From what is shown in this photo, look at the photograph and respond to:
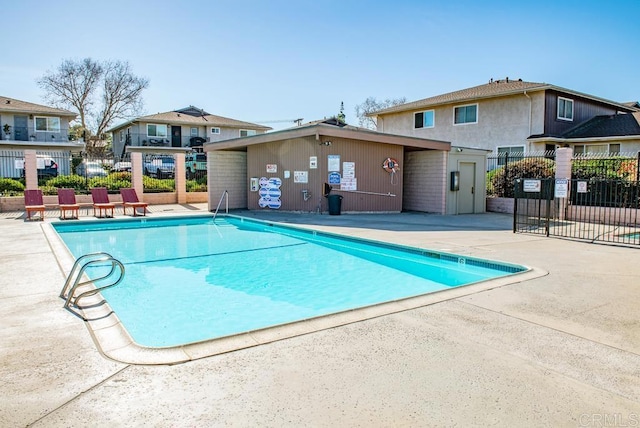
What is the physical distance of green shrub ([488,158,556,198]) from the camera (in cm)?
1678

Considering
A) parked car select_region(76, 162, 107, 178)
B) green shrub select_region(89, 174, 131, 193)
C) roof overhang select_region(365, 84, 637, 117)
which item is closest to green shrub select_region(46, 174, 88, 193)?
green shrub select_region(89, 174, 131, 193)

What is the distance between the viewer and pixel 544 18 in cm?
1266

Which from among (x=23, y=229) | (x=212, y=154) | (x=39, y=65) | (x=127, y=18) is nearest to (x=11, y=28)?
(x=127, y=18)

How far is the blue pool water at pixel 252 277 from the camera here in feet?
19.0

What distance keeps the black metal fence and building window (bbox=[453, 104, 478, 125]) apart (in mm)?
14755

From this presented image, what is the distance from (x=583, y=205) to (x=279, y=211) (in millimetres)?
11135

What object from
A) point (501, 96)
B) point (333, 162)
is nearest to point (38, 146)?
point (333, 162)

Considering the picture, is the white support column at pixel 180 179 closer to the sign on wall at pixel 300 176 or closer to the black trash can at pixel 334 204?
the sign on wall at pixel 300 176

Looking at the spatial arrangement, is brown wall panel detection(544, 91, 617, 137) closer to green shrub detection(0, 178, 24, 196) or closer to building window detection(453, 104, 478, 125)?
building window detection(453, 104, 478, 125)

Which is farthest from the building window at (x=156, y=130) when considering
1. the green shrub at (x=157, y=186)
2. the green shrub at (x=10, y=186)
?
the green shrub at (x=10, y=186)

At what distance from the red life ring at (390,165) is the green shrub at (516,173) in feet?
14.8

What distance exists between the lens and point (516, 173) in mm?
17562

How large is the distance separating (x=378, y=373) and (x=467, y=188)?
50.5 feet

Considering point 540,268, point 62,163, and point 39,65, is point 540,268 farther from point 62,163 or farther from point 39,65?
point 39,65
